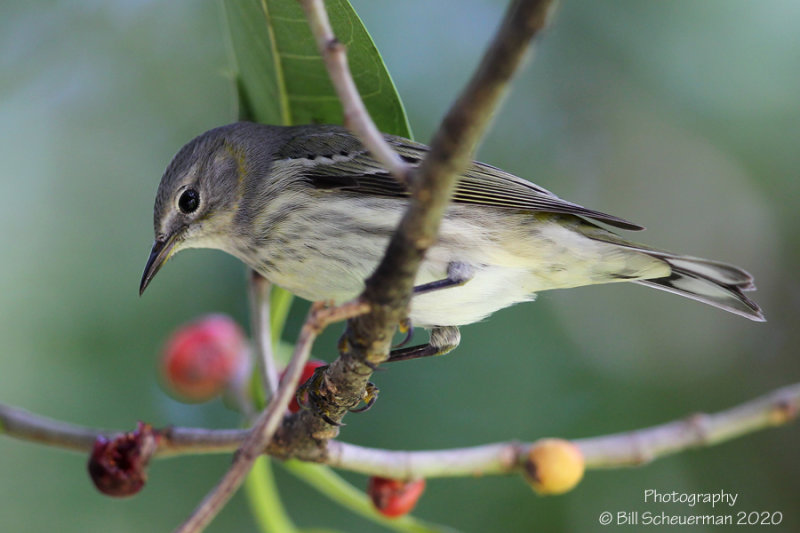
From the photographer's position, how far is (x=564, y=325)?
4.10m

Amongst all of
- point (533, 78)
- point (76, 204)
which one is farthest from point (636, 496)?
point (76, 204)

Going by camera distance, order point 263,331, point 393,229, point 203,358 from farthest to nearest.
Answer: point 203,358
point 393,229
point 263,331

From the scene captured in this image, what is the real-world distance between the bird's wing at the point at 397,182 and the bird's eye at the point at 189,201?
1.39ft

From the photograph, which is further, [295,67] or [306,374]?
[295,67]

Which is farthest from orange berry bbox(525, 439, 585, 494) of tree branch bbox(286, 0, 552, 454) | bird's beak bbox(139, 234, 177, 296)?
bird's beak bbox(139, 234, 177, 296)

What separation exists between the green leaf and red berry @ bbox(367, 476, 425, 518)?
3.70 feet

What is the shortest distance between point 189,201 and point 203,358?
1.99 feet

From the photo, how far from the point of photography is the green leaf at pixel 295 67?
2.22 meters

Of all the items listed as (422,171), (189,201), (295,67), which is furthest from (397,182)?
(422,171)

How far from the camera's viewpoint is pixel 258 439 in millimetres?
1126

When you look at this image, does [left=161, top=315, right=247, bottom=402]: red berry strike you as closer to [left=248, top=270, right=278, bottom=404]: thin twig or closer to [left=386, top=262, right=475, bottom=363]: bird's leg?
[left=248, top=270, right=278, bottom=404]: thin twig

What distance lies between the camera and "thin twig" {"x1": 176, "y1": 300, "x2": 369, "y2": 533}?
1.09 meters

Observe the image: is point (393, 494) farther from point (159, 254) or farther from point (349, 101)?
point (349, 101)

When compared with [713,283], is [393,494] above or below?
below
